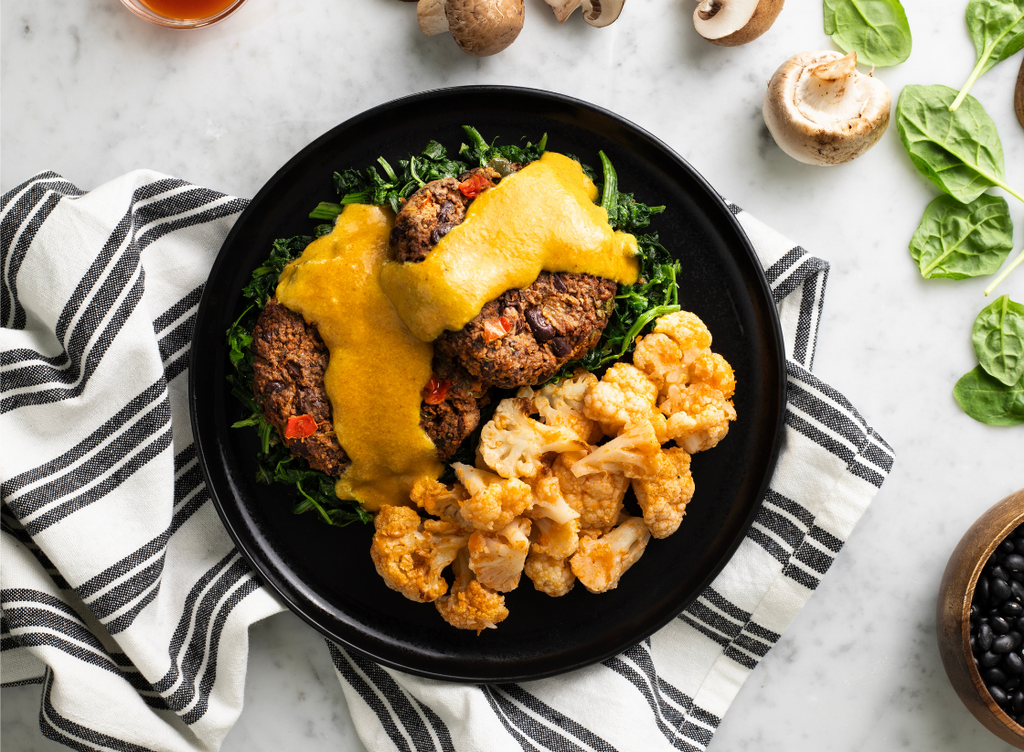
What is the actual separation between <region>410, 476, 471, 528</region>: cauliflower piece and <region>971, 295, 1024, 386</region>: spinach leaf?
Answer: 3.29m

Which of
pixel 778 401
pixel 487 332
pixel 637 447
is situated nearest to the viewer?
pixel 487 332

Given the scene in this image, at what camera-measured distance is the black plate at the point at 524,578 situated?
3.97 m

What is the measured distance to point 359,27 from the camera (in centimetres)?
424

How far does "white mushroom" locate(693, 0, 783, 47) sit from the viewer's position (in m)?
3.95

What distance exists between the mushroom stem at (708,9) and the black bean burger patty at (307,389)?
251 centimetres

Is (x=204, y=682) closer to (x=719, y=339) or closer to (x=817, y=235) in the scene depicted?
(x=719, y=339)

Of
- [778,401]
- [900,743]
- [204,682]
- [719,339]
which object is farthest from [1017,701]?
[204,682]

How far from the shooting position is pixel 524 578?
13.5 ft

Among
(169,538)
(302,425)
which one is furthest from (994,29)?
(169,538)

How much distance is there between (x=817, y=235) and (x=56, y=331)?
443cm

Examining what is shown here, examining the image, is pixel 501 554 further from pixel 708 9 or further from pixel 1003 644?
pixel 708 9

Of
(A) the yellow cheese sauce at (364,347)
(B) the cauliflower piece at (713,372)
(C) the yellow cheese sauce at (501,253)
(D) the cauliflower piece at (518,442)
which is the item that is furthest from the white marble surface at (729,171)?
(D) the cauliflower piece at (518,442)

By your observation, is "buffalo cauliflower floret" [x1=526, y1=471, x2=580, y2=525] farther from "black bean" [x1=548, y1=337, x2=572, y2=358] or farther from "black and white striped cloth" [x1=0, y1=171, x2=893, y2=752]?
"black and white striped cloth" [x1=0, y1=171, x2=893, y2=752]

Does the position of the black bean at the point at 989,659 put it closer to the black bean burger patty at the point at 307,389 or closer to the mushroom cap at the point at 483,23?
the black bean burger patty at the point at 307,389
